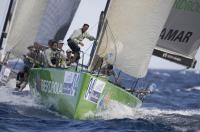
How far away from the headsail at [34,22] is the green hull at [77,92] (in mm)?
3439

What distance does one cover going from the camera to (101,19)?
19.8m

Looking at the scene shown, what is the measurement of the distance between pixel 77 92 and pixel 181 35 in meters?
6.95

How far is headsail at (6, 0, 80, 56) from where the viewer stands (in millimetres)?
22828

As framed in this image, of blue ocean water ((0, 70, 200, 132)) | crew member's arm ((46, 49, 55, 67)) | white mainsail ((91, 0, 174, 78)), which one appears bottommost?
blue ocean water ((0, 70, 200, 132))

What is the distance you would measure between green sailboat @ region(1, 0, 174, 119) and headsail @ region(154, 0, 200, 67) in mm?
3366

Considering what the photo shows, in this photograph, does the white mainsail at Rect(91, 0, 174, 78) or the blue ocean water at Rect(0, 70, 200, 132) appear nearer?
the blue ocean water at Rect(0, 70, 200, 132)

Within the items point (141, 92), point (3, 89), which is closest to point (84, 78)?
point (141, 92)

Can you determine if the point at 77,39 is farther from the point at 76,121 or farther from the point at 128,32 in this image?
the point at 76,121

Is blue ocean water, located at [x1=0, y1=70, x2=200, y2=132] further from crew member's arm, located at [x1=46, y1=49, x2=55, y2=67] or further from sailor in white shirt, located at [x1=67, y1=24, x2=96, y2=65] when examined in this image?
sailor in white shirt, located at [x1=67, y1=24, x2=96, y2=65]

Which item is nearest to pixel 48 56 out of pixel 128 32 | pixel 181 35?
pixel 128 32

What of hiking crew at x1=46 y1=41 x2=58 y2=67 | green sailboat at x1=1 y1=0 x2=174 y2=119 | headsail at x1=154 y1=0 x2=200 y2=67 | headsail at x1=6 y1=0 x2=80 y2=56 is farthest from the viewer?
headsail at x1=154 y1=0 x2=200 y2=67

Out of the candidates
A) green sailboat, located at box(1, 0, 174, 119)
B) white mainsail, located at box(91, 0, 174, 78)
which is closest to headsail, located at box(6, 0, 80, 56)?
green sailboat, located at box(1, 0, 174, 119)

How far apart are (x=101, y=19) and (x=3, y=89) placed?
166 inches

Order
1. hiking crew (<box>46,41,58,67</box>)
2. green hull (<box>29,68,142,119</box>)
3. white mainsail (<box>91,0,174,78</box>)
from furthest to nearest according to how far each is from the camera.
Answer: hiking crew (<box>46,41,58,67</box>), white mainsail (<box>91,0,174,78</box>), green hull (<box>29,68,142,119</box>)
